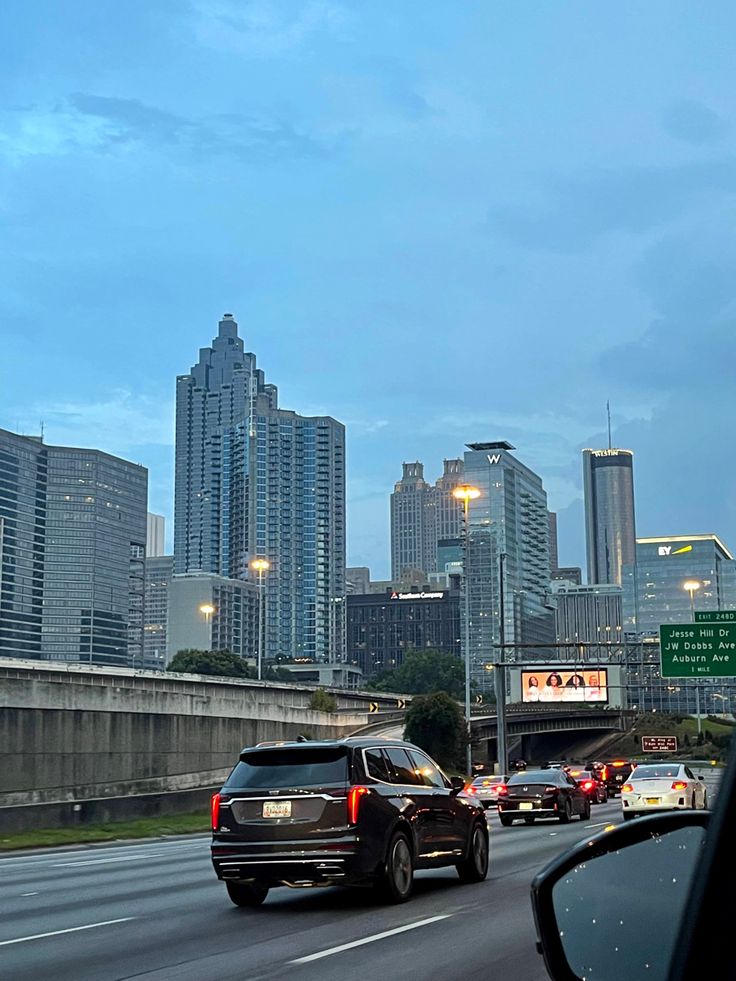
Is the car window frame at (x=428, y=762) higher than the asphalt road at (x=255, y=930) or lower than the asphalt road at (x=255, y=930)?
higher

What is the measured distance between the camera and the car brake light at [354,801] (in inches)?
640

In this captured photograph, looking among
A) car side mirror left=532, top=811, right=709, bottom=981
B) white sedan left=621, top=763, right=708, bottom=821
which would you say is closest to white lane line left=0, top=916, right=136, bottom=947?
car side mirror left=532, top=811, right=709, bottom=981

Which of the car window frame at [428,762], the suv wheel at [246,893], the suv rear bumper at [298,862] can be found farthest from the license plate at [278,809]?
the car window frame at [428,762]

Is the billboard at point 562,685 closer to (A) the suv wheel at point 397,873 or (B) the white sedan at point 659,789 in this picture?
(B) the white sedan at point 659,789

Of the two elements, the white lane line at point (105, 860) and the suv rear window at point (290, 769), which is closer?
the suv rear window at point (290, 769)

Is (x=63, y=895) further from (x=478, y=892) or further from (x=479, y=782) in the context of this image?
(x=479, y=782)

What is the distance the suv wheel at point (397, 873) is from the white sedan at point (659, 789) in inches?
738

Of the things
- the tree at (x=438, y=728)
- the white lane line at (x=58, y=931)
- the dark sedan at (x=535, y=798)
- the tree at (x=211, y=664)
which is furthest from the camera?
the tree at (x=211, y=664)

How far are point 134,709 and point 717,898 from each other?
5128 cm

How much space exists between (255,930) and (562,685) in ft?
238

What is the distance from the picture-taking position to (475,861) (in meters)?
19.3

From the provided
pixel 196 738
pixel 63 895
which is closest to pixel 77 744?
pixel 196 738

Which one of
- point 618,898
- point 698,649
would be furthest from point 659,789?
point 618,898

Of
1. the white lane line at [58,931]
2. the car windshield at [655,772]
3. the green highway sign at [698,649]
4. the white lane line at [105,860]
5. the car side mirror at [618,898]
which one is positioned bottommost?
the white lane line at [105,860]
